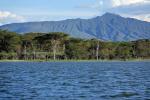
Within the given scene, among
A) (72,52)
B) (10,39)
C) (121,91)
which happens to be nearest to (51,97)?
(121,91)

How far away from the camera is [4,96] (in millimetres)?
34000

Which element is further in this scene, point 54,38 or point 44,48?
point 44,48

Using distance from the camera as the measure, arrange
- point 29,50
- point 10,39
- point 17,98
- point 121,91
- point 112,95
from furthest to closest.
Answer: point 29,50
point 10,39
point 121,91
point 112,95
point 17,98

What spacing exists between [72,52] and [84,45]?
30.3 feet

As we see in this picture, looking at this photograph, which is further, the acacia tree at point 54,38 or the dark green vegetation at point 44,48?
the acacia tree at point 54,38

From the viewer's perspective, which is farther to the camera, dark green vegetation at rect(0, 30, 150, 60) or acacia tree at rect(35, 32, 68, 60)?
acacia tree at rect(35, 32, 68, 60)

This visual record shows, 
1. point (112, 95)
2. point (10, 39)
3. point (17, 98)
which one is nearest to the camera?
point (17, 98)

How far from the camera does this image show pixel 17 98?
107ft

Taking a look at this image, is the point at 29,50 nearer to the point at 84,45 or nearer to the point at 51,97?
the point at 84,45

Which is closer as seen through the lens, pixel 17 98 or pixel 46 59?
pixel 17 98

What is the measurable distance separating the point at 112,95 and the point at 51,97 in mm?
5044

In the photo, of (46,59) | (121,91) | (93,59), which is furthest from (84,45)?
(121,91)

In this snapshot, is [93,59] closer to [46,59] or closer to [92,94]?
[46,59]

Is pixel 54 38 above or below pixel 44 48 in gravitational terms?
above
